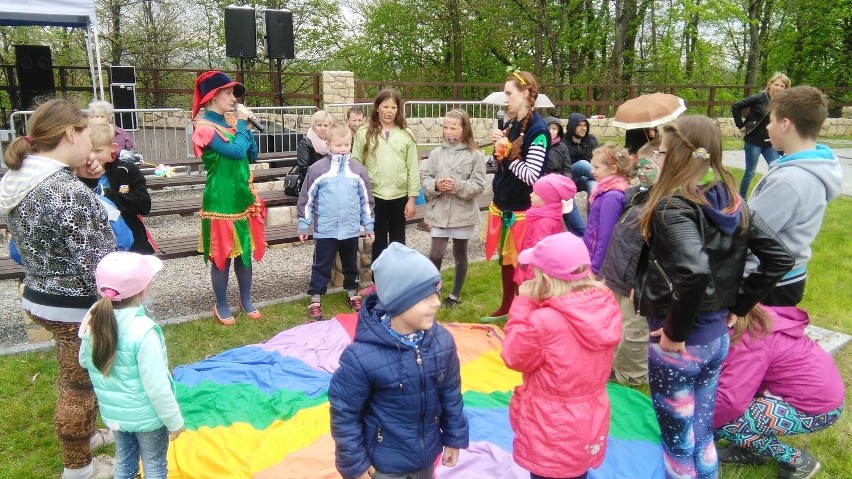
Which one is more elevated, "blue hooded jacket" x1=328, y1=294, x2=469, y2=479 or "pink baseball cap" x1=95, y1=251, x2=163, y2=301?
"pink baseball cap" x1=95, y1=251, x2=163, y2=301

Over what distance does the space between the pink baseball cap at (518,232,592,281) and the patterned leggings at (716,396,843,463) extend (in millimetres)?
1438

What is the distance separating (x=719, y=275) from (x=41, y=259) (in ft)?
9.64

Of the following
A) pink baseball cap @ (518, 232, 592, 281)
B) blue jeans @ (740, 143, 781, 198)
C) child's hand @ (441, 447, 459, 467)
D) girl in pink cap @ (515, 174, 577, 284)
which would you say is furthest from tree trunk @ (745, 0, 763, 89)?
child's hand @ (441, 447, 459, 467)

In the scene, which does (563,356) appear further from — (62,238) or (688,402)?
(62,238)

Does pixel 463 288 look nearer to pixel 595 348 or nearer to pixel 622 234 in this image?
pixel 622 234

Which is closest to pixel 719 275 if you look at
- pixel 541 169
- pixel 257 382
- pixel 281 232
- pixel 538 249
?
pixel 538 249

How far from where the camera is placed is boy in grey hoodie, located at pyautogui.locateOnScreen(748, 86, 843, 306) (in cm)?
287

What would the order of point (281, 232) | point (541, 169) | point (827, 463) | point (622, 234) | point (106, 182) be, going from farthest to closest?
point (281, 232) → point (541, 169) → point (106, 182) → point (622, 234) → point (827, 463)

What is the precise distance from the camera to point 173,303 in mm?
5516

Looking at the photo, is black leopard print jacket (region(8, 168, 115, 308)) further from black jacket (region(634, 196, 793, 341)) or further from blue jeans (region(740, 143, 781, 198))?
blue jeans (region(740, 143, 781, 198))

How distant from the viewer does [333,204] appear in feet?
16.4

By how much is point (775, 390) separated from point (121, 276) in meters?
3.09

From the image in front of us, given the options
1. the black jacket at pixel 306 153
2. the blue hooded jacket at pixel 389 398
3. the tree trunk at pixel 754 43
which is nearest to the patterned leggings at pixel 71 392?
the blue hooded jacket at pixel 389 398

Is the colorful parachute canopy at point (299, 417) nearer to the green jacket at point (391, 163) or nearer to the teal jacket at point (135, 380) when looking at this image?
the teal jacket at point (135, 380)
